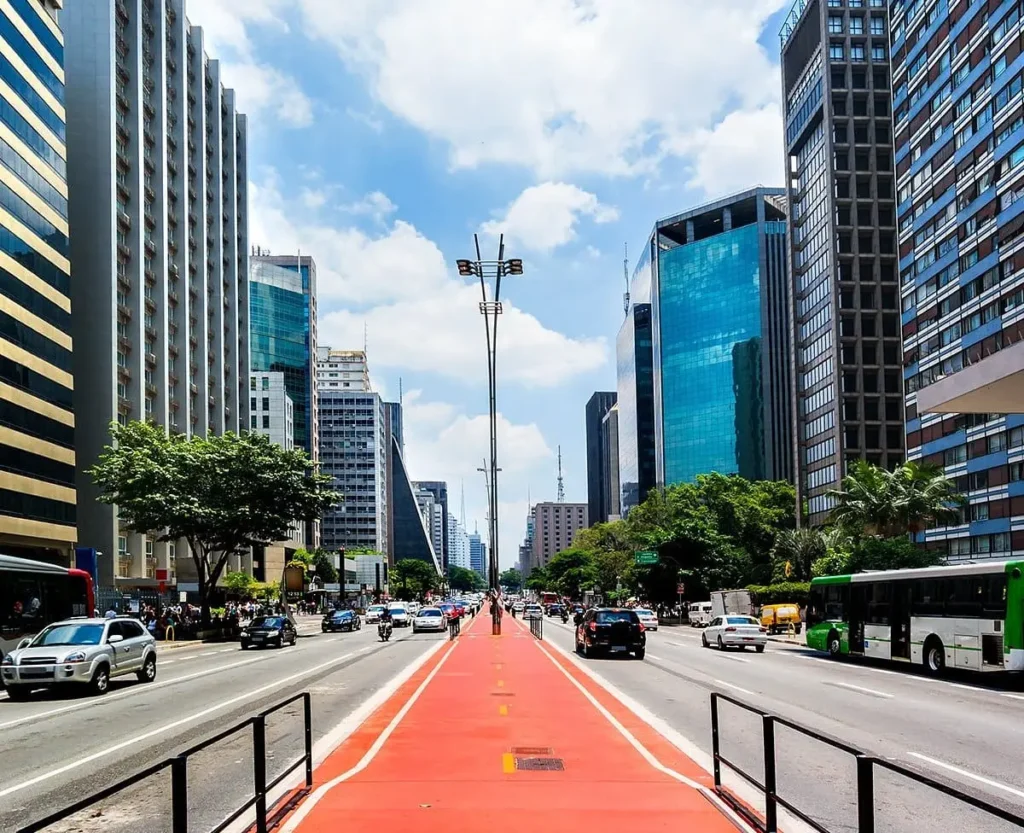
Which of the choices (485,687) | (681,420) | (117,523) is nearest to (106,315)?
(117,523)

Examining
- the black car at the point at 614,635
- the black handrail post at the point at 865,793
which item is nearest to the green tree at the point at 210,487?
the black car at the point at 614,635

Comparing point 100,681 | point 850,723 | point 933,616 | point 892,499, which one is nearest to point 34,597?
point 100,681

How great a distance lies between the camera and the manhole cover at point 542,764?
11320 millimetres

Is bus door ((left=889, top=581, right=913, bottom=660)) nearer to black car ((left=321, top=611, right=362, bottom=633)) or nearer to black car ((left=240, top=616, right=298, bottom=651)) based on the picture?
black car ((left=240, top=616, right=298, bottom=651))

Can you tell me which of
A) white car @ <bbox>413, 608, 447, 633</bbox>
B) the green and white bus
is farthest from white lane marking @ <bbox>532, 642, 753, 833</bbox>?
white car @ <bbox>413, 608, 447, 633</bbox>

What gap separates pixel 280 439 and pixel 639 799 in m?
139

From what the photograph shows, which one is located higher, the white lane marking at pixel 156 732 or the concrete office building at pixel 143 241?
the concrete office building at pixel 143 241

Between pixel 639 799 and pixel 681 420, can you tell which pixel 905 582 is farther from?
pixel 681 420

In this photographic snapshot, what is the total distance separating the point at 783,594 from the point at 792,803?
61.1 m

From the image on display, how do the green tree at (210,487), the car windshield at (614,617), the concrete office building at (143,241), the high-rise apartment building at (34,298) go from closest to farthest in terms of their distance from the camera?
the car windshield at (614,617), the green tree at (210,487), the high-rise apartment building at (34,298), the concrete office building at (143,241)

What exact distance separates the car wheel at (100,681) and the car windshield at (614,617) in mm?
16346

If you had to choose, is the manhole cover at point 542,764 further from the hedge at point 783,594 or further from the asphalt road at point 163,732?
the hedge at point 783,594

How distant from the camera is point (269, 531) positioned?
5044 centimetres

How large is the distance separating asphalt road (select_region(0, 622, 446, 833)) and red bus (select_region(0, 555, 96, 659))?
3.60 meters
